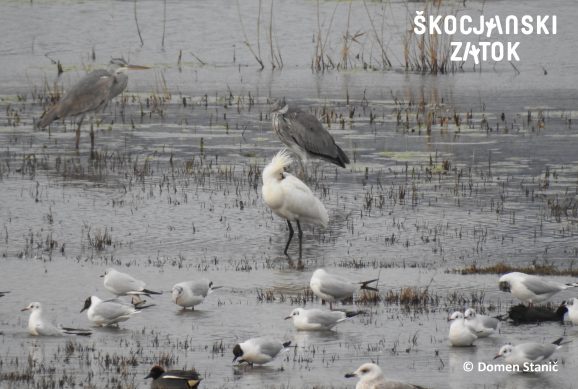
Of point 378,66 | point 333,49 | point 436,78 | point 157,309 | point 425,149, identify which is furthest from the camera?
point 333,49

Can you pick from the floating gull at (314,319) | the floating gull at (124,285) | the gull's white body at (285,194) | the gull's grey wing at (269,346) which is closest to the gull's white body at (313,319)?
the floating gull at (314,319)

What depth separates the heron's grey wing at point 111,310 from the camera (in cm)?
1001

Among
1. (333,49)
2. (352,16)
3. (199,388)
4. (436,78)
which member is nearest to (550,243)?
(199,388)

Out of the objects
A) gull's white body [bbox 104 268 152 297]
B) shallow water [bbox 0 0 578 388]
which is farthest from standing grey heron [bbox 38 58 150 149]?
gull's white body [bbox 104 268 152 297]

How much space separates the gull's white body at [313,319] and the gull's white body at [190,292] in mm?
991

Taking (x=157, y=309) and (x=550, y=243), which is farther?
(x=550, y=243)

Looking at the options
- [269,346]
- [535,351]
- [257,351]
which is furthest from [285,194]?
[535,351]

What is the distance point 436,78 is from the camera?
2788 cm

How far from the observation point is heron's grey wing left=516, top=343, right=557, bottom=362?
8.87 meters

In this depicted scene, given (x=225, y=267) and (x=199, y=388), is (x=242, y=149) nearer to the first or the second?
(x=225, y=267)

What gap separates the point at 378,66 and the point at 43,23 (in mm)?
11415

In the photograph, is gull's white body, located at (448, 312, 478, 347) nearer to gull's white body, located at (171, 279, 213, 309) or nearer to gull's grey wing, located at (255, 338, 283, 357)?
gull's grey wing, located at (255, 338, 283, 357)

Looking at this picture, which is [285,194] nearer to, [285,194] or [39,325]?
[285,194]

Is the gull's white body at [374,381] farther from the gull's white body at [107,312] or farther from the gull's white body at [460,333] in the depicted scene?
the gull's white body at [107,312]
